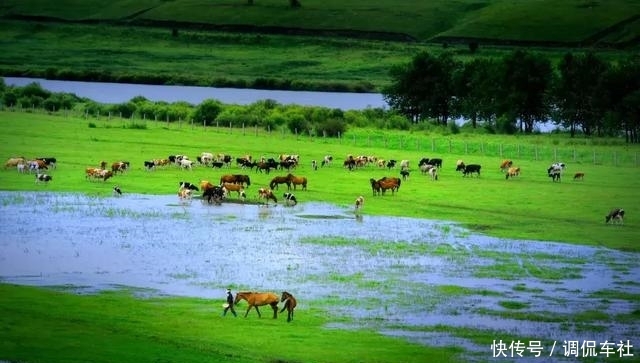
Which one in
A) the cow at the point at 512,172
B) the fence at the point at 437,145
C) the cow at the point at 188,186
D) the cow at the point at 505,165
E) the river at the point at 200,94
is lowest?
the cow at the point at 188,186

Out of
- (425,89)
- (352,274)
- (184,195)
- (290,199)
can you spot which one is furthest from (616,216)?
(425,89)

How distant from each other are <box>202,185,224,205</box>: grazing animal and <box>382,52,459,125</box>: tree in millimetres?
61403

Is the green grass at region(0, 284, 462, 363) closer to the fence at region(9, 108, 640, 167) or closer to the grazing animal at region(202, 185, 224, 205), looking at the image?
the grazing animal at region(202, 185, 224, 205)

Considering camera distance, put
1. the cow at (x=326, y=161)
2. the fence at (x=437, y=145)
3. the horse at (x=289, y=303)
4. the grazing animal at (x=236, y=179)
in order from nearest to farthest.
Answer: the horse at (x=289, y=303) < the grazing animal at (x=236, y=179) < the cow at (x=326, y=161) < the fence at (x=437, y=145)

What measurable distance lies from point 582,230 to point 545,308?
1549cm

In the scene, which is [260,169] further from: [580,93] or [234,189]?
[580,93]

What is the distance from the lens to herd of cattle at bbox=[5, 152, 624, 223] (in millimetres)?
62156

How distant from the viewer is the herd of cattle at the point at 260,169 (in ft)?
204

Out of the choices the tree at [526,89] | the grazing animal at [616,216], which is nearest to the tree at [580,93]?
the tree at [526,89]

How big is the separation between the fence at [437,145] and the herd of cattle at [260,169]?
8.31 m

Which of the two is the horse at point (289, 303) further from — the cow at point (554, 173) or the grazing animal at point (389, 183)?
the cow at point (554, 173)

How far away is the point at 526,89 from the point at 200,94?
186 ft

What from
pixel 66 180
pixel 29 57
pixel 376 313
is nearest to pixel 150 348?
pixel 376 313

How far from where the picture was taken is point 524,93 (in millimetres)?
113375
